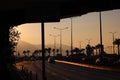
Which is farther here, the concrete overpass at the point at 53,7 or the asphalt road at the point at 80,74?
the asphalt road at the point at 80,74

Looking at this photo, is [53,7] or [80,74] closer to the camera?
[53,7]

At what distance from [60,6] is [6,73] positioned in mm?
5252

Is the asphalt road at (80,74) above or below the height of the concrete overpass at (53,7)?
below

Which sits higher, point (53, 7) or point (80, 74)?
point (53, 7)

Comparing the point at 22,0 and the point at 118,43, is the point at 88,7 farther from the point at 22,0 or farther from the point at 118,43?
the point at 118,43

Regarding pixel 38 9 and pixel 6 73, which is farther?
pixel 6 73

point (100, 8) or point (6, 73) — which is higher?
point (100, 8)

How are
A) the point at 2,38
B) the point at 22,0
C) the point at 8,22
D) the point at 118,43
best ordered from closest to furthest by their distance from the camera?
the point at 22,0
the point at 8,22
the point at 2,38
the point at 118,43

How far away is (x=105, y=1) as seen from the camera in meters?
11.4

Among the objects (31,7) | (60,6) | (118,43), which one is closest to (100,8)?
(60,6)

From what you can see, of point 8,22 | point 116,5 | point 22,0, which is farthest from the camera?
point 8,22

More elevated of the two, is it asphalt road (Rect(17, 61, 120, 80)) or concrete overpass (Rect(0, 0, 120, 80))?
concrete overpass (Rect(0, 0, 120, 80))

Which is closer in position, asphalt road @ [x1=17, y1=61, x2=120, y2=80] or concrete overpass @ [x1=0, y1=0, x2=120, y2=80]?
concrete overpass @ [x1=0, y1=0, x2=120, y2=80]

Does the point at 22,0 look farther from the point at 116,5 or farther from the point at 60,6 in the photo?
Answer: the point at 116,5
